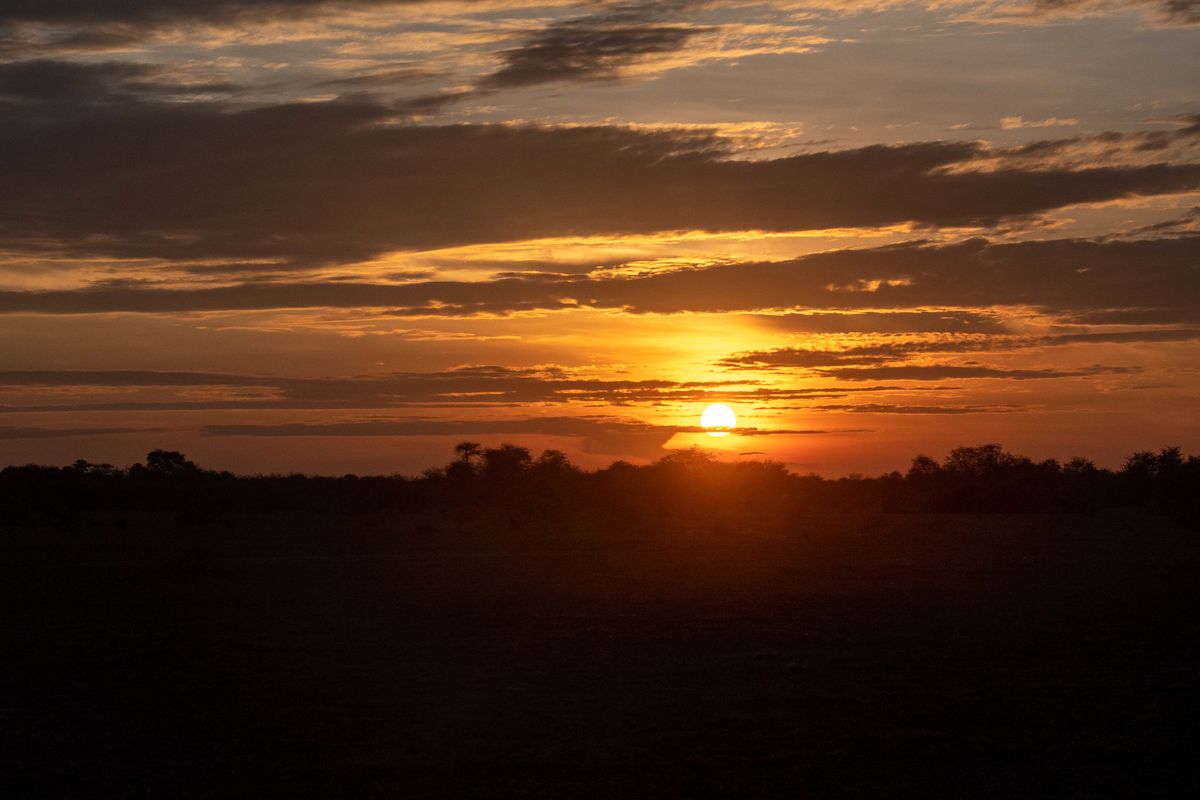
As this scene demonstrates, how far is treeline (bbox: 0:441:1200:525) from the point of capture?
73125 mm

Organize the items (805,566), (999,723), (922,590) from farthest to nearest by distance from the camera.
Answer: (805,566)
(922,590)
(999,723)

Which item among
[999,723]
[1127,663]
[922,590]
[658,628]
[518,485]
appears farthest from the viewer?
[518,485]

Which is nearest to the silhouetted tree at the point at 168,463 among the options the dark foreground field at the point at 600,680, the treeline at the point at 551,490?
the treeline at the point at 551,490

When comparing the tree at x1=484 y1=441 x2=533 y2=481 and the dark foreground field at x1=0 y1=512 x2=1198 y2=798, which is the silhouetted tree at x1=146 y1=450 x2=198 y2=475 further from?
the dark foreground field at x1=0 y1=512 x2=1198 y2=798

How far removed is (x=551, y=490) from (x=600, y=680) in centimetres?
6535

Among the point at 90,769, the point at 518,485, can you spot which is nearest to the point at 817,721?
the point at 90,769

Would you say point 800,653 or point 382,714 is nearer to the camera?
point 382,714

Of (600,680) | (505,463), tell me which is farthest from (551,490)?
(600,680)

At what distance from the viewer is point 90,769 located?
40.3ft

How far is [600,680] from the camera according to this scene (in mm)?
16953

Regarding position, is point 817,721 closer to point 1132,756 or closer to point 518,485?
point 1132,756

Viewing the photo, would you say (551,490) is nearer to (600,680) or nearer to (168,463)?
(168,463)

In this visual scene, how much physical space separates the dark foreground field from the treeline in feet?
101

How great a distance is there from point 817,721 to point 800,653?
197 inches
